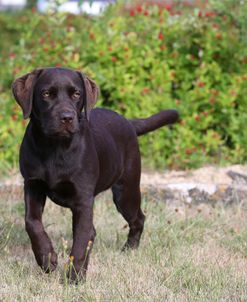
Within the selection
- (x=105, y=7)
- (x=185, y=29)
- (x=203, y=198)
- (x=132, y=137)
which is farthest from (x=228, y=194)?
(x=105, y=7)

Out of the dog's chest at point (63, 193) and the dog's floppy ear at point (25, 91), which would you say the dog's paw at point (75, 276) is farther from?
the dog's floppy ear at point (25, 91)

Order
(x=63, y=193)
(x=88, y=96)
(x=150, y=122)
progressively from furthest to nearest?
(x=150, y=122), (x=88, y=96), (x=63, y=193)

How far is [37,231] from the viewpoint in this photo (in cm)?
460

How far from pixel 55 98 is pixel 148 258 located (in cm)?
126

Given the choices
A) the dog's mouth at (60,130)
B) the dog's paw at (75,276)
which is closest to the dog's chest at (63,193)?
the dog's mouth at (60,130)

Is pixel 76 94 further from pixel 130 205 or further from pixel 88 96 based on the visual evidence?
pixel 130 205

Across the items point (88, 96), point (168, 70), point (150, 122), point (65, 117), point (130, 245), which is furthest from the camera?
point (168, 70)

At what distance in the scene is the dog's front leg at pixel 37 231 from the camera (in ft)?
15.1

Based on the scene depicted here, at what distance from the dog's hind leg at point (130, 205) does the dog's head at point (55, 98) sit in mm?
942

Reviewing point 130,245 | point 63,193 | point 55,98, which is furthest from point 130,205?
point 55,98

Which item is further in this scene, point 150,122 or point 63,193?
point 150,122

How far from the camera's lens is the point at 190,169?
809 cm

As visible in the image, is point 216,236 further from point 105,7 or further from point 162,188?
point 105,7

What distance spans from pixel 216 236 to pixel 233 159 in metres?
2.64
